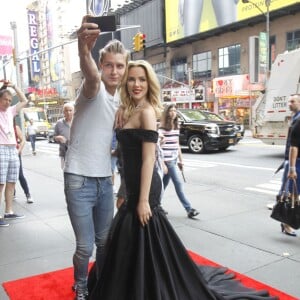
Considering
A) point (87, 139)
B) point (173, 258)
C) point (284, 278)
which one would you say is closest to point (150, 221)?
point (173, 258)

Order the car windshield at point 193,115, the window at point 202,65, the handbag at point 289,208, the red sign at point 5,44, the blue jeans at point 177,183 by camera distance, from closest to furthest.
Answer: the handbag at point 289,208 < the blue jeans at point 177,183 < the red sign at point 5,44 < the car windshield at point 193,115 < the window at point 202,65

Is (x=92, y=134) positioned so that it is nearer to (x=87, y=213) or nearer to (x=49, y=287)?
(x=87, y=213)

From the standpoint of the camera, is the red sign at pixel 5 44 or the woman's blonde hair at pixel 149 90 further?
the red sign at pixel 5 44

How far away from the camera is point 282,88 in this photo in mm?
12008

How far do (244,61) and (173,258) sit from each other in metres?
33.1

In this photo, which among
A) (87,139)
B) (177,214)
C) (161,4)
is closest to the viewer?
(87,139)

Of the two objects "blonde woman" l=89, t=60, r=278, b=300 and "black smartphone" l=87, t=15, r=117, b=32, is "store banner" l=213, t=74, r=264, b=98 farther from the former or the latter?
"black smartphone" l=87, t=15, r=117, b=32

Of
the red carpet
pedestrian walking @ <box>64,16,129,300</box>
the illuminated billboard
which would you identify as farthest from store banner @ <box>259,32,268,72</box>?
pedestrian walking @ <box>64,16,129,300</box>

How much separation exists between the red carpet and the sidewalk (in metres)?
0.10

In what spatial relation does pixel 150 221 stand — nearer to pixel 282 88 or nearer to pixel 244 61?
pixel 282 88

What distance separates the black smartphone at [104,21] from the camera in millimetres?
2381

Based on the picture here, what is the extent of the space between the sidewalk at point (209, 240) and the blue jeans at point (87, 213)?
99cm

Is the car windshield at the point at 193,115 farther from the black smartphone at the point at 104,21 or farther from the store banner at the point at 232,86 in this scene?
the store banner at the point at 232,86

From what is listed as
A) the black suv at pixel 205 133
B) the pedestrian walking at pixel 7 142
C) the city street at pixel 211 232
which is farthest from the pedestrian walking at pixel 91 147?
the black suv at pixel 205 133
